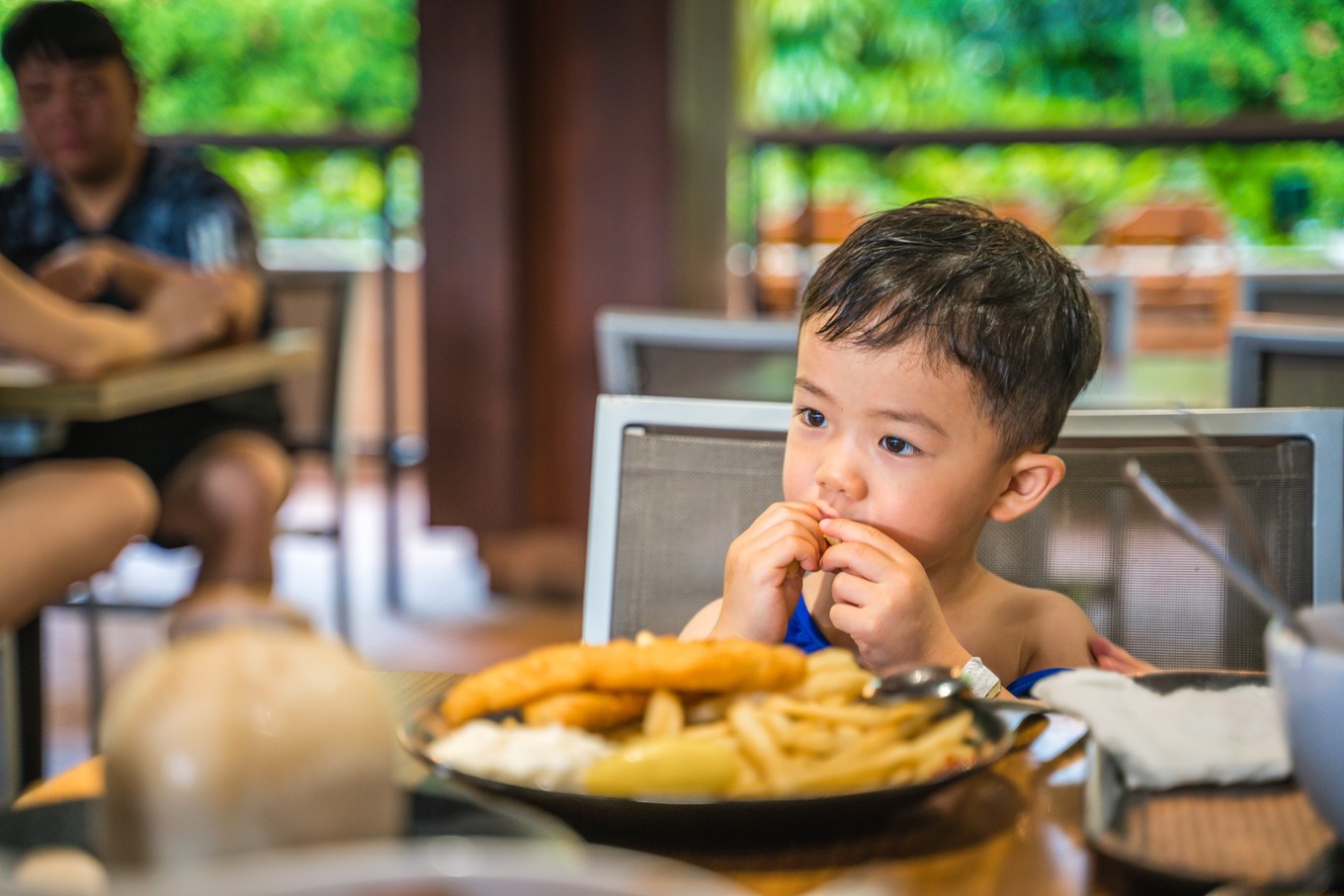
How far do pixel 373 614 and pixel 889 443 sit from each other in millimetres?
3095

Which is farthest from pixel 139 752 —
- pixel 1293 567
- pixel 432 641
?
pixel 432 641

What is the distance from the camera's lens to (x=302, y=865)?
36cm

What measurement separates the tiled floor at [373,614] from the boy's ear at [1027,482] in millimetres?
2177

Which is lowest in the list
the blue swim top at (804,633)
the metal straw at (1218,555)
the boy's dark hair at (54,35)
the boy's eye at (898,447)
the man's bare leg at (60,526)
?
the man's bare leg at (60,526)

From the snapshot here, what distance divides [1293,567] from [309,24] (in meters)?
3.85

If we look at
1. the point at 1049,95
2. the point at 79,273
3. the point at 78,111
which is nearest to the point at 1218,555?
the point at 79,273

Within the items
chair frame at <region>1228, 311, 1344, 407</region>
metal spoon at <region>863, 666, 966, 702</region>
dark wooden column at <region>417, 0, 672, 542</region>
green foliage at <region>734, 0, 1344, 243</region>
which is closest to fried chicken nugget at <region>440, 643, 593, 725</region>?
metal spoon at <region>863, 666, 966, 702</region>

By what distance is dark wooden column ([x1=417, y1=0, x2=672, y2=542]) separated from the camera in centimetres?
386

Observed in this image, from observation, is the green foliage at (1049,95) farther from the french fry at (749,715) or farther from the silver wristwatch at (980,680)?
the french fry at (749,715)

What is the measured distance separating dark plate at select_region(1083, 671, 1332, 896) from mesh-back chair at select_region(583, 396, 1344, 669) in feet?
1.88

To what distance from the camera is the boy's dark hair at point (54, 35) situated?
8.39 ft

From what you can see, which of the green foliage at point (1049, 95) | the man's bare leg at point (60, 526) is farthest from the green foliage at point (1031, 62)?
the man's bare leg at point (60, 526)

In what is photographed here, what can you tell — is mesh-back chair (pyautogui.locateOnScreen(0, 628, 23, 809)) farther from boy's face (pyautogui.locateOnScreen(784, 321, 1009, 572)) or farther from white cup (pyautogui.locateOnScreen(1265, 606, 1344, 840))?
white cup (pyautogui.locateOnScreen(1265, 606, 1344, 840))

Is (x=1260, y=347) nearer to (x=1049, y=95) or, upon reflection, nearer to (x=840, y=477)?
(x=840, y=477)
